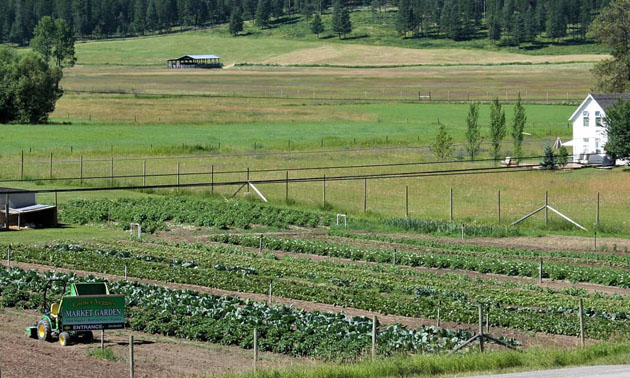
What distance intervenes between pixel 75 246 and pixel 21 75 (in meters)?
68.8

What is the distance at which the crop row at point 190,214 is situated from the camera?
56219 mm

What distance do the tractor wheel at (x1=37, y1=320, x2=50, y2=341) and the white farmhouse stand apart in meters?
61.3

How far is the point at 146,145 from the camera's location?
9219cm

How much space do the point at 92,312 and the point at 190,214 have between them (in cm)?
2921

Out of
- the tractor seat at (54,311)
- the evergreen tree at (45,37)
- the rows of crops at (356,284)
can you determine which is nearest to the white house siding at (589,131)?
the rows of crops at (356,284)

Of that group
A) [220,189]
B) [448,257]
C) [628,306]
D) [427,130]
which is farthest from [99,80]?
[628,306]

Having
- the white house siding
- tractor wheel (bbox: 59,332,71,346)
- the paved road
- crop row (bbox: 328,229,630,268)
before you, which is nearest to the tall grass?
the paved road

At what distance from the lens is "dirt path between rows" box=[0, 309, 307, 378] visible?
26.1 meters

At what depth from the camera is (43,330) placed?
98.1 ft

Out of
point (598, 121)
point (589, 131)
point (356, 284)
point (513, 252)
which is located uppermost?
point (598, 121)

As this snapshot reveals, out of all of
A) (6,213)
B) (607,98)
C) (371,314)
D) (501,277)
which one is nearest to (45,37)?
(607,98)

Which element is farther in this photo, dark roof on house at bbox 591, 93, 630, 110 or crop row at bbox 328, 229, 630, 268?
dark roof on house at bbox 591, 93, 630, 110

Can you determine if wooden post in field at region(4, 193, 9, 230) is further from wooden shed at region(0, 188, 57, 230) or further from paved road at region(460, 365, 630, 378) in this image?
paved road at region(460, 365, 630, 378)

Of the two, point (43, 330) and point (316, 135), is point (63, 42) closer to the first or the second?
point (316, 135)
